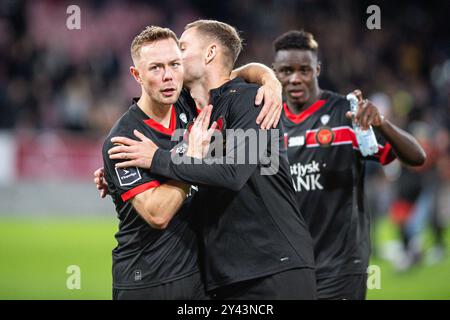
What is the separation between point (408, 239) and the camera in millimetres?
10539

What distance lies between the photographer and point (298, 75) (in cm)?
558

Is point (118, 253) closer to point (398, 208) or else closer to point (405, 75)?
point (398, 208)

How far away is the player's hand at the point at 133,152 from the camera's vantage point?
3.98 m

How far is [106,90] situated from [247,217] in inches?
560

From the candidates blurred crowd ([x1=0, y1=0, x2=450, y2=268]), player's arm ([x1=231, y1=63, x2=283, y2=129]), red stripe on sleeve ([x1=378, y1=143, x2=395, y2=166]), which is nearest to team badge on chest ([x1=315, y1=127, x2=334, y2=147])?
red stripe on sleeve ([x1=378, y1=143, x2=395, y2=166])

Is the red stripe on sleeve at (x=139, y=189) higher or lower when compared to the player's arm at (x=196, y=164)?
lower

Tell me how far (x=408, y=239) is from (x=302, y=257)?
6881mm

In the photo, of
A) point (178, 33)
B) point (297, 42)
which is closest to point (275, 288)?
point (297, 42)

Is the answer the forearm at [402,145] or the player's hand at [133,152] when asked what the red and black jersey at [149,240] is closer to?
the player's hand at [133,152]

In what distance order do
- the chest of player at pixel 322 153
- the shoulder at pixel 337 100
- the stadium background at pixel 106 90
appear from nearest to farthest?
the chest of player at pixel 322 153, the shoulder at pixel 337 100, the stadium background at pixel 106 90

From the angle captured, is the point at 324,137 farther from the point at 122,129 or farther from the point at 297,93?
the point at 122,129

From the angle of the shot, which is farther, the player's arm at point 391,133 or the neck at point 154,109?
the player's arm at point 391,133

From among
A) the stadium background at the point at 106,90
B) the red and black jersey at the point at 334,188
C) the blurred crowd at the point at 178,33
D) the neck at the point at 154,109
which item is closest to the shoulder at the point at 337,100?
the red and black jersey at the point at 334,188
